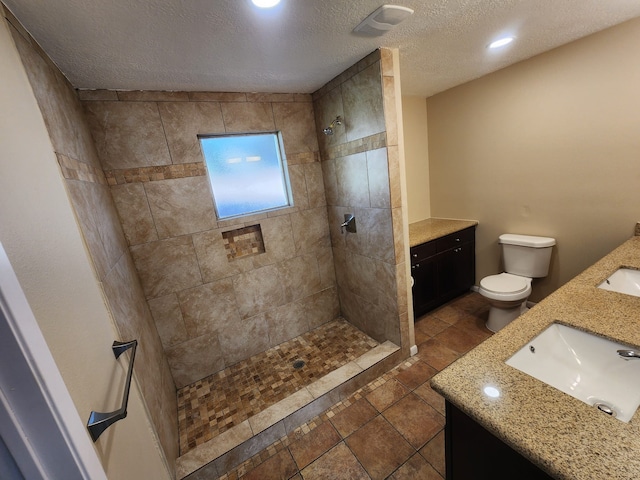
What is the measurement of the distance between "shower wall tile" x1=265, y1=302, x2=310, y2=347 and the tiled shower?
11 millimetres

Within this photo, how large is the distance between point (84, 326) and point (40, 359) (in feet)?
1.11

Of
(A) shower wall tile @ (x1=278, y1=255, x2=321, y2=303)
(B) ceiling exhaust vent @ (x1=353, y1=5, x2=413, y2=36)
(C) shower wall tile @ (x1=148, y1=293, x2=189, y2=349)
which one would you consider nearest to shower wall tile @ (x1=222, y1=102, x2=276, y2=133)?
(B) ceiling exhaust vent @ (x1=353, y1=5, x2=413, y2=36)

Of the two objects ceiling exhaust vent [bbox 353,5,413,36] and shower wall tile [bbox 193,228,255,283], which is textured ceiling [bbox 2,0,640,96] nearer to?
ceiling exhaust vent [bbox 353,5,413,36]

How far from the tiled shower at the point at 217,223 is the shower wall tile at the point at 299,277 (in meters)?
0.01

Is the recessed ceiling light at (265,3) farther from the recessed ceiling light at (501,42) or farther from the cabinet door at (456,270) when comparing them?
the cabinet door at (456,270)

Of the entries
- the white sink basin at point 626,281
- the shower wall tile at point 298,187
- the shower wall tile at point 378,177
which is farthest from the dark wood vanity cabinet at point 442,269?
the white sink basin at point 626,281

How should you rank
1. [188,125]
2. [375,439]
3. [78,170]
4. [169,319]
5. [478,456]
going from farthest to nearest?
[169,319]
[188,125]
[375,439]
[78,170]
[478,456]

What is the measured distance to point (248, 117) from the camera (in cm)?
213

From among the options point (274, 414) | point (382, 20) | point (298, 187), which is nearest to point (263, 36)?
point (382, 20)

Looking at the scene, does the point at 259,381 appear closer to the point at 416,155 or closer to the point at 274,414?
the point at 274,414

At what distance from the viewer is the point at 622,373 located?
935 mm

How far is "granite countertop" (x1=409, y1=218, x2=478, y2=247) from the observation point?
250 centimetres

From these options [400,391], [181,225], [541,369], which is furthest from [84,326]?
[400,391]

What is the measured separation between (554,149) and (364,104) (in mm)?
1703
